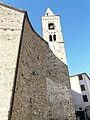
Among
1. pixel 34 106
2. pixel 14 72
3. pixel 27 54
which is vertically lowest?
pixel 34 106

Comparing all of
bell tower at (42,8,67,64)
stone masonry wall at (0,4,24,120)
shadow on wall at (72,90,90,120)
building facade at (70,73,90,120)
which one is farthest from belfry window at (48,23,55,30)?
shadow on wall at (72,90,90,120)

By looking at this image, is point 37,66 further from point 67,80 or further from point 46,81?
point 67,80

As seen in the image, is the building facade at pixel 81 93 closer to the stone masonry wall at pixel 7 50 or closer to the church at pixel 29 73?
the church at pixel 29 73

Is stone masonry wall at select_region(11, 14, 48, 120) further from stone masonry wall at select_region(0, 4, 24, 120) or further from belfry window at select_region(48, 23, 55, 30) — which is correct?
belfry window at select_region(48, 23, 55, 30)

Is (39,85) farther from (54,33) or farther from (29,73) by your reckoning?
(54,33)

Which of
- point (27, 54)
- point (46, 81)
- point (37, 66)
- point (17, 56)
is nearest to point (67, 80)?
point (46, 81)

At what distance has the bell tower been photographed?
1392 centimetres

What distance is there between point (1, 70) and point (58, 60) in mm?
6800

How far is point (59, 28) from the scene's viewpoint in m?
16.1

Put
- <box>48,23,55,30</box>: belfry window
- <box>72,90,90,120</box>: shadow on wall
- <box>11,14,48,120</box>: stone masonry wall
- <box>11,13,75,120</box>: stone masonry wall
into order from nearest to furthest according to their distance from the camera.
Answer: <box>11,14,48,120</box>: stone masonry wall
<box>11,13,75,120</box>: stone masonry wall
<box>72,90,90,120</box>: shadow on wall
<box>48,23,55,30</box>: belfry window

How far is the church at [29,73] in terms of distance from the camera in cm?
707

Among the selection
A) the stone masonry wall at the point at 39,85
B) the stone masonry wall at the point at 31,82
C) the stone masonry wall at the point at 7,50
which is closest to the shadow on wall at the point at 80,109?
the stone masonry wall at the point at 39,85

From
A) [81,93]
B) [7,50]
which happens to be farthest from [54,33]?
[7,50]

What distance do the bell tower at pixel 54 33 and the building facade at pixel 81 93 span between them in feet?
18.8
